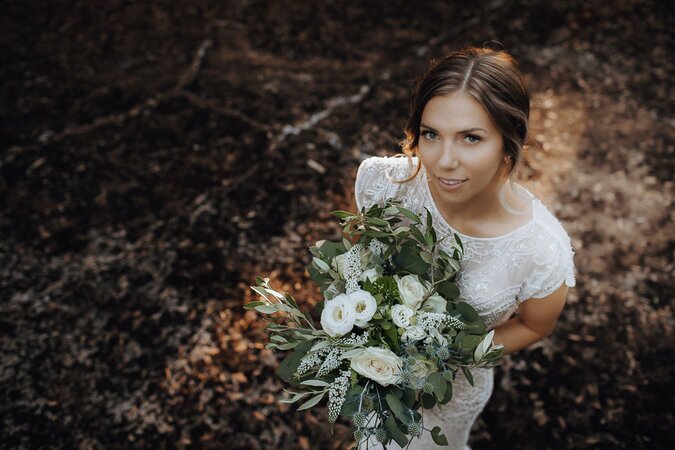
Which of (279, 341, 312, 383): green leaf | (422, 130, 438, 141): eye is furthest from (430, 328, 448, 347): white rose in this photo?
(422, 130, 438, 141): eye

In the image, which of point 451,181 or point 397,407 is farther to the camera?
point 451,181

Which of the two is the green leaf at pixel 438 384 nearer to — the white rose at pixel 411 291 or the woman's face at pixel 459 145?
the white rose at pixel 411 291

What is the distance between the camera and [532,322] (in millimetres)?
1980

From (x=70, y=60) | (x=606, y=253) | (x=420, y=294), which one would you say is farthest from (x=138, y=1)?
(x=420, y=294)

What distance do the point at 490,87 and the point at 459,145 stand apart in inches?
7.5

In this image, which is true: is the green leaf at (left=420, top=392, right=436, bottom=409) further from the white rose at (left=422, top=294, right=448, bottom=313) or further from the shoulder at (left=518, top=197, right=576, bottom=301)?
the shoulder at (left=518, top=197, right=576, bottom=301)

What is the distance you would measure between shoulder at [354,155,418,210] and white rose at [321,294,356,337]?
1.96 ft

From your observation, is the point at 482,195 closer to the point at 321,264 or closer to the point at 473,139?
the point at 473,139

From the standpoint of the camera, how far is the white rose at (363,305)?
1.50m

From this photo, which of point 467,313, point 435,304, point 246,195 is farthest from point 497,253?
point 246,195

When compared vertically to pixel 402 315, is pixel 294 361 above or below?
below

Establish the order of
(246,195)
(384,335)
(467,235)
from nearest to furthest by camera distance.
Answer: (384,335)
(467,235)
(246,195)

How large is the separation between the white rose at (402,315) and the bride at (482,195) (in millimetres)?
347

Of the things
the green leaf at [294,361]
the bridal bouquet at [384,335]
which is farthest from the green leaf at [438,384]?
the green leaf at [294,361]
